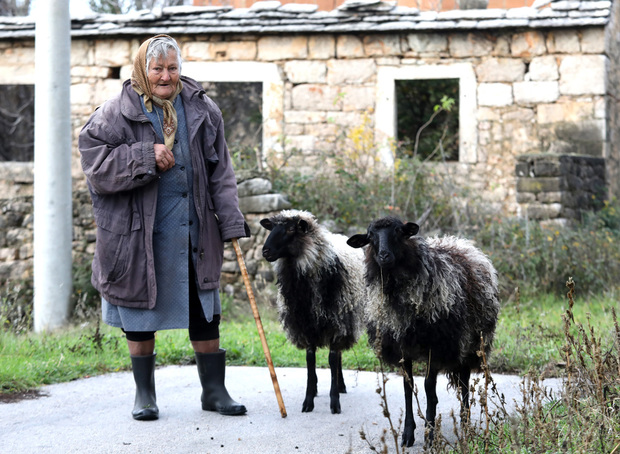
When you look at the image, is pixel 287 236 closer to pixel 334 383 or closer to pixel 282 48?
pixel 334 383

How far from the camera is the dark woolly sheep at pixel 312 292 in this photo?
5.14m

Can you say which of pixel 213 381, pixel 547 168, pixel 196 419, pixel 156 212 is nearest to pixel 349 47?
pixel 547 168

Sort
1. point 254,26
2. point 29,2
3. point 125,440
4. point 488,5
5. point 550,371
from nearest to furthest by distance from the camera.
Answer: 1. point 125,440
2. point 550,371
3. point 254,26
4. point 488,5
5. point 29,2

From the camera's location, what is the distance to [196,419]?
4758mm

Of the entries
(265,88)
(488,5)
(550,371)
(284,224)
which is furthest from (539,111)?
(284,224)

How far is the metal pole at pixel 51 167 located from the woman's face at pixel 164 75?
377cm

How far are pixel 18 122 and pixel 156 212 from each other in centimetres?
1488

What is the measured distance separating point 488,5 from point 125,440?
1117 centimetres

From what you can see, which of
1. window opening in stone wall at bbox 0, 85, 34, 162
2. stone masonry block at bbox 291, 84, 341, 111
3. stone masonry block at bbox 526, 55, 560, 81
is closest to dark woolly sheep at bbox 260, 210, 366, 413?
stone masonry block at bbox 291, 84, 341, 111

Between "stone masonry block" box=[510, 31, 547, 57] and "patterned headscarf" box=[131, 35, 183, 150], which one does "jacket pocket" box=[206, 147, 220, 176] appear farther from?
"stone masonry block" box=[510, 31, 547, 57]

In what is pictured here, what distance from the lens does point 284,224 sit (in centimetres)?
525

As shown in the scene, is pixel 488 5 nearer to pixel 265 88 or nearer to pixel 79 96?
pixel 265 88

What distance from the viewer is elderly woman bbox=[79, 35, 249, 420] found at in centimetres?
469

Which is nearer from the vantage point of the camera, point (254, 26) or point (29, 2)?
point (254, 26)
